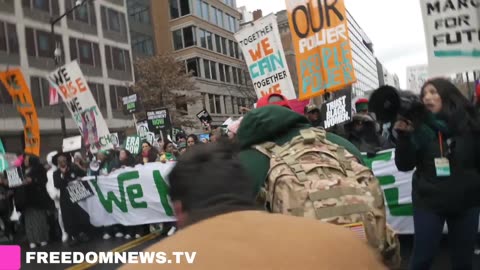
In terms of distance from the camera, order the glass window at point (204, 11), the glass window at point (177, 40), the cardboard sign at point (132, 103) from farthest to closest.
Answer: the glass window at point (204, 11)
the glass window at point (177, 40)
the cardboard sign at point (132, 103)

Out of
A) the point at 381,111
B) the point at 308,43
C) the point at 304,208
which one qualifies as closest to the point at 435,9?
the point at 381,111

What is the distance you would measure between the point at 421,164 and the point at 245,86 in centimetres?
5235

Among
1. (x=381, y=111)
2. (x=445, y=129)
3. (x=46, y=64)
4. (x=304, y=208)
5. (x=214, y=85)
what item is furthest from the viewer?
(x=214, y=85)

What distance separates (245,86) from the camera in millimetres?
55375

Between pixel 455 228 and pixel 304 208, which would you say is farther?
pixel 455 228

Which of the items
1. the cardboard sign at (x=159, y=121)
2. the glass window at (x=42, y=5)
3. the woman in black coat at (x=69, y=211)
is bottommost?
the woman in black coat at (x=69, y=211)

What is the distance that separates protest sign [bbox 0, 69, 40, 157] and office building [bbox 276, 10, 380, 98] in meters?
47.7

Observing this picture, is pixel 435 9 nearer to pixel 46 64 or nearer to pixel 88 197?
pixel 88 197

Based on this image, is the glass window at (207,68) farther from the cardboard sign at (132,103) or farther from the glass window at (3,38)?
the cardboard sign at (132,103)

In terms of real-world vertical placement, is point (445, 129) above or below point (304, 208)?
above

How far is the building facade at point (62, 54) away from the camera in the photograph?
30641 millimetres

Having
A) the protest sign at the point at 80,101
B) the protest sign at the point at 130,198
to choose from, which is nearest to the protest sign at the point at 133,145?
the protest sign at the point at 80,101

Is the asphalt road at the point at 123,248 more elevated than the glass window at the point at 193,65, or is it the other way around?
the glass window at the point at 193,65

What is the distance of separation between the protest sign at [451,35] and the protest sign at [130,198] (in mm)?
4944
